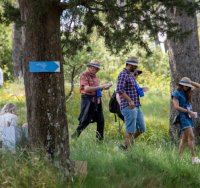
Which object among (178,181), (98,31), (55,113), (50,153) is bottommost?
(178,181)

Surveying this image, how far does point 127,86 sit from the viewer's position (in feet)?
28.0

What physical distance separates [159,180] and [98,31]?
6.69 ft

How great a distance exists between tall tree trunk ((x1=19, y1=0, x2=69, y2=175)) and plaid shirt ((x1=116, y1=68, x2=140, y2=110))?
2.63m

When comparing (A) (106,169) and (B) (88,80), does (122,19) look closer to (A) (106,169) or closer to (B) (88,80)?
(A) (106,169)

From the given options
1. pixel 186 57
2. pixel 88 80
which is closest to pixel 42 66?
pixel 88 80

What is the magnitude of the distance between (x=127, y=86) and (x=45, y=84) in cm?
291

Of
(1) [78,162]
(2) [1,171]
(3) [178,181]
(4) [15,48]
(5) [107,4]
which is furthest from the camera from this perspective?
(4) [15,48]

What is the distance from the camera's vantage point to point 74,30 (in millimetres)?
6648

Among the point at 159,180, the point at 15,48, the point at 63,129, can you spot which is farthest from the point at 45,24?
the point at 15,48

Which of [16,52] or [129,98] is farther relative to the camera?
[16,52]

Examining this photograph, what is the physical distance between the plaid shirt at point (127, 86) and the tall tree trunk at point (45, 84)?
2.63 meters

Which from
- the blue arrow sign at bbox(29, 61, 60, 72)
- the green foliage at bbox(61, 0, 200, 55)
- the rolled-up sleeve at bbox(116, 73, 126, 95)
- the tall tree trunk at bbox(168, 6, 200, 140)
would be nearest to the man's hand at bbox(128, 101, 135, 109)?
the rolled-up sleeve at bbox(116, 73, 126, 95)

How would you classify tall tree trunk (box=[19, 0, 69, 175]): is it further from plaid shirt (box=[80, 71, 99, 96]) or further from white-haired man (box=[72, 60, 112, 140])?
plaid shirt (box=[80, 71, 99, 96])

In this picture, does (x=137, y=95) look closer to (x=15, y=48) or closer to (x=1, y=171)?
(x=1, y=171)
